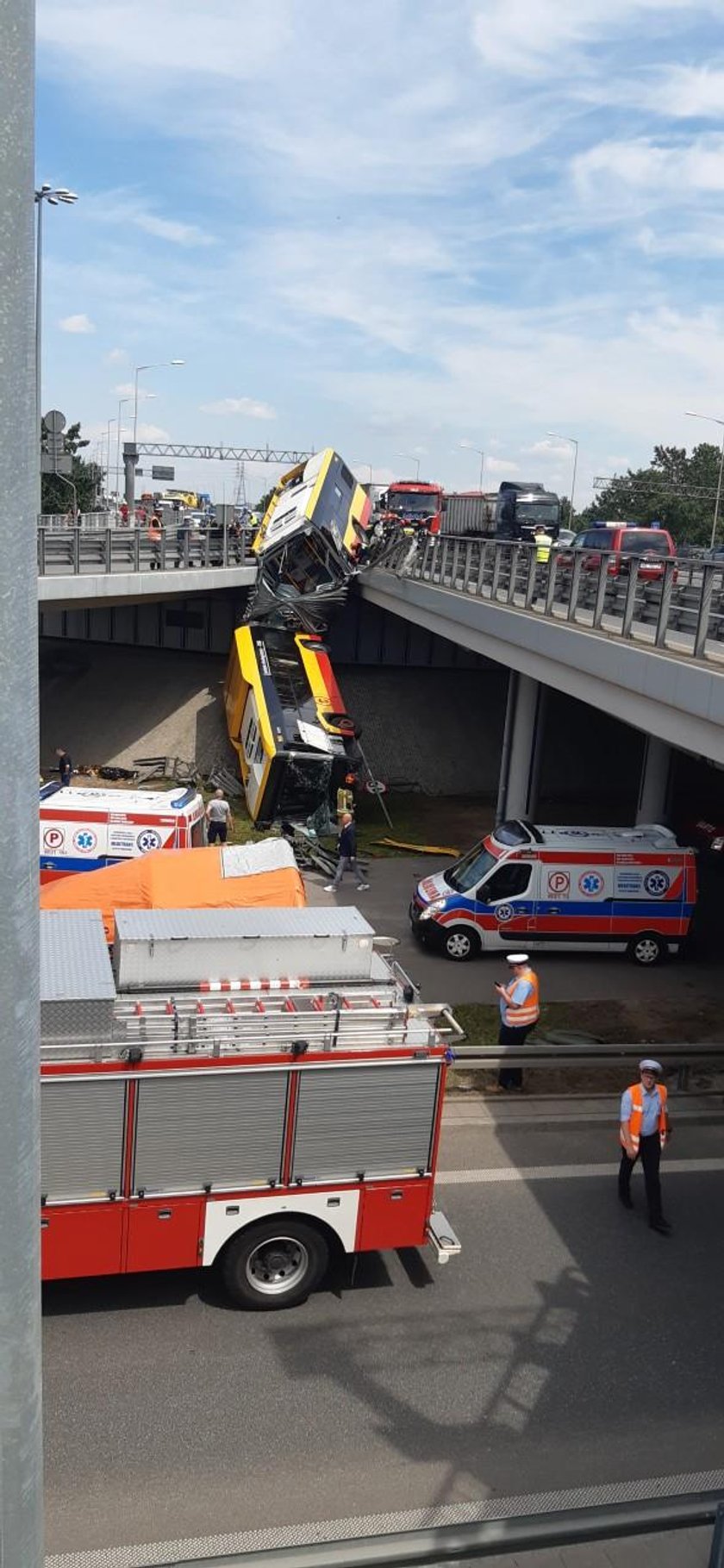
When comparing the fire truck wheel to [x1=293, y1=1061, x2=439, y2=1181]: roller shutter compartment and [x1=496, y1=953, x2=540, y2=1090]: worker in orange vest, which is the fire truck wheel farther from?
[x1=496, y1=953, x2=540, y2=1090]: worker in orange vest

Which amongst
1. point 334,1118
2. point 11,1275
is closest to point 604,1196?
point 334,1118

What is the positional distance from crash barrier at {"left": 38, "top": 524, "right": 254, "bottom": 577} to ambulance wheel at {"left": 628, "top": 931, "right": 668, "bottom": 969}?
13425 millimetres

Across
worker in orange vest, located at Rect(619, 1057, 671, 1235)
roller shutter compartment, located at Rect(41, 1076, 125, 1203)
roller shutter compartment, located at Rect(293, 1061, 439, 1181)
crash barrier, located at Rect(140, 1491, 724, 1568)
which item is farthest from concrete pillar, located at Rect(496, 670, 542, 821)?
crash barrier, located at Rect(140, 1491, 724, 1568)

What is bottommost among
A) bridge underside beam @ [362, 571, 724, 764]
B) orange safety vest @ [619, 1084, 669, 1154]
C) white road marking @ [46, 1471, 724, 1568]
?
white road marking @ [46, 1471, 724, 1568]

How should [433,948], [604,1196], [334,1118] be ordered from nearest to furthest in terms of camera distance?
[334,1118] < [604,1196] < [433,948]

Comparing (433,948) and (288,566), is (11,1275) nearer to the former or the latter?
(433,948)

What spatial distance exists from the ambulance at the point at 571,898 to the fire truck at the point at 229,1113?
349 inches

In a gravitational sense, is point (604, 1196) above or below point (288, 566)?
below

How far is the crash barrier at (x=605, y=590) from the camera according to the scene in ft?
46.0

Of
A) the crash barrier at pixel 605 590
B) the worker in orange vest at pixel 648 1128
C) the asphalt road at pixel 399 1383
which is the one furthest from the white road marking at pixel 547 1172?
the crash barrier at pixel 605 590

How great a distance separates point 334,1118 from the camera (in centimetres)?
877

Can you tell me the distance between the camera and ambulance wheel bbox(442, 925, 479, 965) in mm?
18312

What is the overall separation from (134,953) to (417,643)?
29990 millimetres

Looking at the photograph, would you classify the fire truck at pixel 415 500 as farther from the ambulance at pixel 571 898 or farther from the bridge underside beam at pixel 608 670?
the ambulance at pixel 571 898
